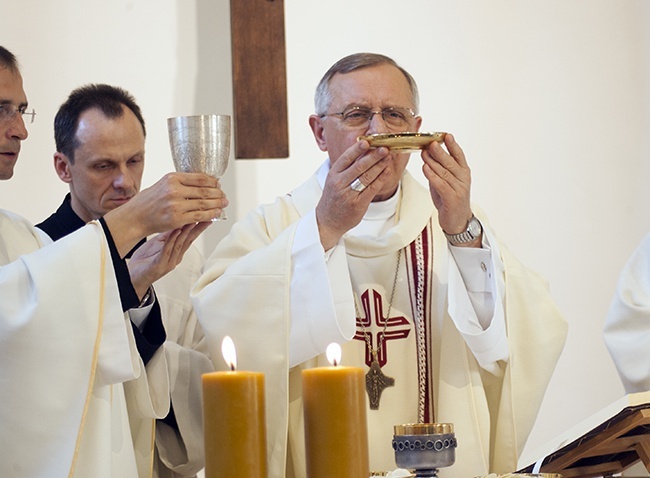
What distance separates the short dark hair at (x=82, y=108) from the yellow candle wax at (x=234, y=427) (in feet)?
9.43

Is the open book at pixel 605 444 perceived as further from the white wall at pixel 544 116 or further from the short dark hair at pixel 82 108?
the white wall at pixel 544 116

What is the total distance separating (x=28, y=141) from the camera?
5.82m

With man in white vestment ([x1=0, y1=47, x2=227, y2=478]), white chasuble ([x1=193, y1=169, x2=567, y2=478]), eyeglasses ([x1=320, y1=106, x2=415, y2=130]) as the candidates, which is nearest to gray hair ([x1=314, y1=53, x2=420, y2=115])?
eyeglasses ([x1=320, y1=106, x2=415, y2=130])

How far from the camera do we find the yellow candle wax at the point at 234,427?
195cm

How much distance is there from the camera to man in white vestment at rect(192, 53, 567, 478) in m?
3.47

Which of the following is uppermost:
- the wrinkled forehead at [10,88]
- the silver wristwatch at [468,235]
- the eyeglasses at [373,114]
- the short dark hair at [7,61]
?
the short dark hair at [7,61]

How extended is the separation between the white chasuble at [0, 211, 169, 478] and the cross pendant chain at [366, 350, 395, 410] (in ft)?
3.70

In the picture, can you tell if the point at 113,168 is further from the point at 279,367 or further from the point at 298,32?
the point at 298,32

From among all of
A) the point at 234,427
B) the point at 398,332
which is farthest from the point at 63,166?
the point at 234,427

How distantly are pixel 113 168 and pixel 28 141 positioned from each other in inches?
57.5

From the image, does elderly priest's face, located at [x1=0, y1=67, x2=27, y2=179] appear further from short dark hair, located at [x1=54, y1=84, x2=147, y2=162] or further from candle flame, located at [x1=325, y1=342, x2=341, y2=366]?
candle flame, located at [x1=325, y1=342, x2=341, y2=366]

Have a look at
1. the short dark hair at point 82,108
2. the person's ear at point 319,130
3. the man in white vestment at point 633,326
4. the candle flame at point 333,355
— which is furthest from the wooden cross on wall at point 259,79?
the candle flame at point 333,355

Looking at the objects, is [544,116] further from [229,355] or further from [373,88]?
[229,355]

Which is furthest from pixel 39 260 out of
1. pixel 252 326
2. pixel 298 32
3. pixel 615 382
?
pixel 615 382
